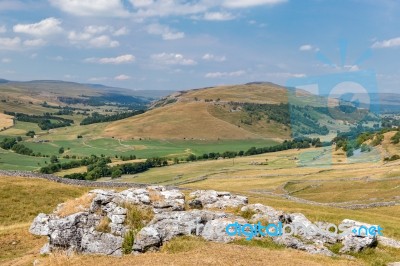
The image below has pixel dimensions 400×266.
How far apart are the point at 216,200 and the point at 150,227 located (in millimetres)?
11008

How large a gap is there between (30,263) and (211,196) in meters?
17.5

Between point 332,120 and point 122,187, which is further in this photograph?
point 332,120

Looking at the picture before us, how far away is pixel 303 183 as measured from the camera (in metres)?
119

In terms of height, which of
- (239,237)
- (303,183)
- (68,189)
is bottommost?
(303,183)

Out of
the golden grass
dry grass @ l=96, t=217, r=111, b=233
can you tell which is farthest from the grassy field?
the golden grass

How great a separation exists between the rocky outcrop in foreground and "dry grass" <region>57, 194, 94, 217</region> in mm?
85

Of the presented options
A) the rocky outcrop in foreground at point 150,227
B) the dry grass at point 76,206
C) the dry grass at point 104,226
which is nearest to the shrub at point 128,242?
the rocky outcrop in foreground at point 150,227

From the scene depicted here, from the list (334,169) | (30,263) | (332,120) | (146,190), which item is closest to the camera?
(30,263)

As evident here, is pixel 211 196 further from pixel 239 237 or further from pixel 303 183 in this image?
pixel 303 183

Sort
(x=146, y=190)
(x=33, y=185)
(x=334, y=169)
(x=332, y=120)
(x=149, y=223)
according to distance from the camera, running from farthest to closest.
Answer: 1. (x=332, y=120)
2. (x=334, y=169)
3. (x=33, y=185)
4. (x=146, y=190)
5. (x=149, y=223)

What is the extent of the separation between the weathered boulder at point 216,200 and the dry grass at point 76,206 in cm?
932

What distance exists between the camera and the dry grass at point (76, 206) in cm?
3350

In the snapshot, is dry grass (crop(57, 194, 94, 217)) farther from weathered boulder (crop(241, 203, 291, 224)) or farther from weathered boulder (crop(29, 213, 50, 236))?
weathered boulder (crop(241, 203, 291, 224))

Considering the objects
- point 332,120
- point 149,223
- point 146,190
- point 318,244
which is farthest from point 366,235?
point 332,120
